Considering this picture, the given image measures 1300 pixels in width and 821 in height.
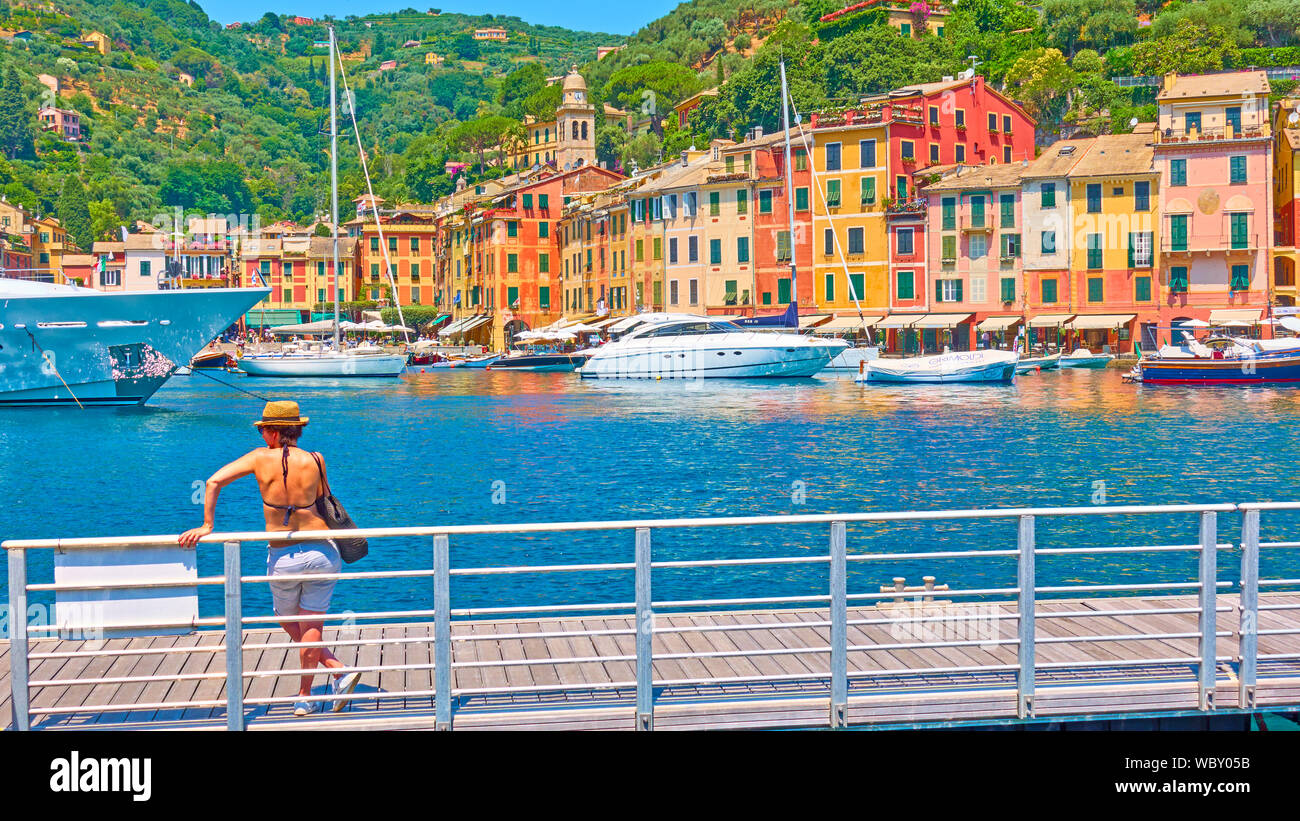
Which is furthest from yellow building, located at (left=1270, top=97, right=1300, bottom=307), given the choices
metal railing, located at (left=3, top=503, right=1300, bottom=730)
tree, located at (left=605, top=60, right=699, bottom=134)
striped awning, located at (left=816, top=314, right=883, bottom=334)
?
tree, located at (left=605, top=60, right=699, bottom=134)

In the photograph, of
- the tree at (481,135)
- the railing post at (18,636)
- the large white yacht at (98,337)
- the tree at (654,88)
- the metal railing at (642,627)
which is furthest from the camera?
the tree at (481,135)

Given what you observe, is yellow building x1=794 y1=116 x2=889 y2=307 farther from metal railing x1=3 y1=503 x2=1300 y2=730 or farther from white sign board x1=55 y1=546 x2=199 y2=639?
white sign board x1=55 y1=546 x2=199 y2=639

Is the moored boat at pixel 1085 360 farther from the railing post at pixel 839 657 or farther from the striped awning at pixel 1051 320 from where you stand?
the railing post at pixel 839 657

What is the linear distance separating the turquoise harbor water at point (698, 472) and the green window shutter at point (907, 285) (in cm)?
1914

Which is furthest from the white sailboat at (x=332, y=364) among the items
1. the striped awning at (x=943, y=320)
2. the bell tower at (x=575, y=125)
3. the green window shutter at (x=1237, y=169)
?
the bell tower at (x=575, y=125)

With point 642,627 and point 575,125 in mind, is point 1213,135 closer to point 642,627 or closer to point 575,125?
point 642,627

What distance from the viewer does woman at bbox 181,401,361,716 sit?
7.46 meters

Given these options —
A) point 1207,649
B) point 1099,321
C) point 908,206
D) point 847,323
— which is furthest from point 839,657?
point 908,206

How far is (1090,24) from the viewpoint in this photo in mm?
110750

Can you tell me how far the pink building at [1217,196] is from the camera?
218 feet

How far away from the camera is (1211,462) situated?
31.9 m

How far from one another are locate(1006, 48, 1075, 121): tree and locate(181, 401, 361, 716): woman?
322ft
